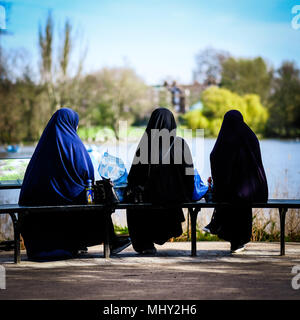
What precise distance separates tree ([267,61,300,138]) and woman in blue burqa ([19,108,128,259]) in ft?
103

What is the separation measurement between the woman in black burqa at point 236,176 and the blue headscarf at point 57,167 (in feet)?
4.70

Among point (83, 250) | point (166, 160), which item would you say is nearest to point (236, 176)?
point (166, 160)

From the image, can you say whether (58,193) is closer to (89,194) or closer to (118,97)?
(89,194)

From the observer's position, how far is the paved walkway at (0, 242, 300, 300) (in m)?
3.71

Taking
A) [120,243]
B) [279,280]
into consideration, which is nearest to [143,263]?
[120,243]

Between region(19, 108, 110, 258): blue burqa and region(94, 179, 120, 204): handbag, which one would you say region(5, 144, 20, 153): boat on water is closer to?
region(19, 108, 110, 258): blue burqa

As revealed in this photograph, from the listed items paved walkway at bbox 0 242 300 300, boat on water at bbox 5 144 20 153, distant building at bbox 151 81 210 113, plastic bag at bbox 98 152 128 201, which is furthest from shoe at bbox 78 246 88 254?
distant building at bbox 151 81 210 113

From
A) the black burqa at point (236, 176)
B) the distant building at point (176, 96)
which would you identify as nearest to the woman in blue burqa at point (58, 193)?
the black burqa at point (236, 176)

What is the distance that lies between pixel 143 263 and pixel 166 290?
38.6 inches

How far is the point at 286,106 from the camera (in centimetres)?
3797

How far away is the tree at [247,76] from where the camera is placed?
44750mm

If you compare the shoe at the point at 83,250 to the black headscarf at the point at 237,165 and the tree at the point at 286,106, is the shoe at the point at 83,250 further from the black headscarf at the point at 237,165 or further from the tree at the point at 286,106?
the tree at the point at 286,106
